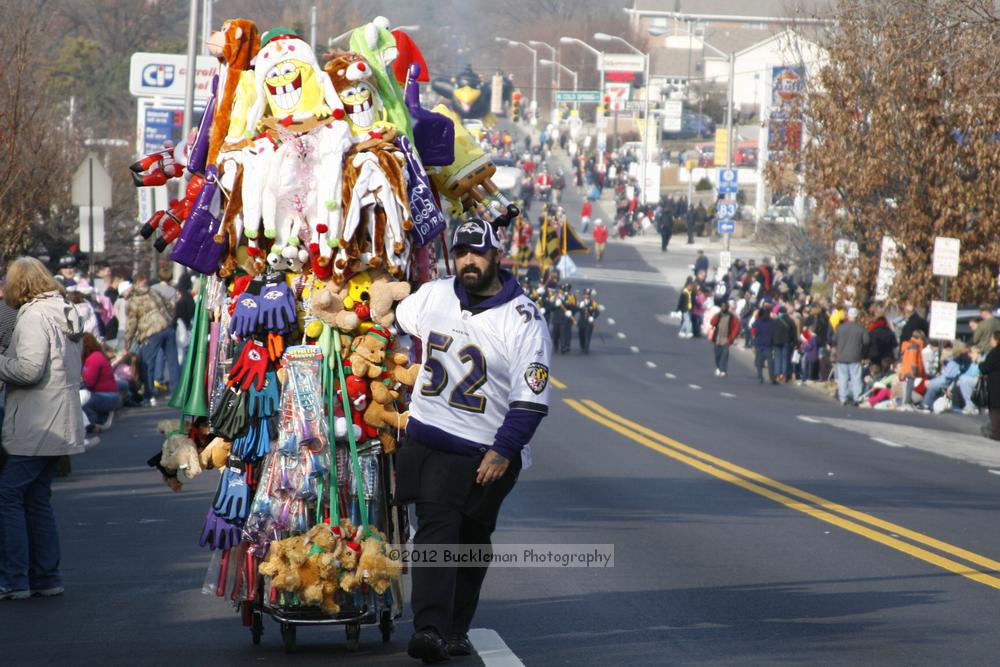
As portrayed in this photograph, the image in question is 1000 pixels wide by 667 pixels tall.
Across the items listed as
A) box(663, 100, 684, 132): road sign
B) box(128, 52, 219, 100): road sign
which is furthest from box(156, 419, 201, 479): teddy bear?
box(663, 100, 684, 132): road sign

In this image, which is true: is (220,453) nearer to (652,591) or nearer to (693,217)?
(652,591)

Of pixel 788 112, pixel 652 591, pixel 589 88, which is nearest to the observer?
pixel 652 591

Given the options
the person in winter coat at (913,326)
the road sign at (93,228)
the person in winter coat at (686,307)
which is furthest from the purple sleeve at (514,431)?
the person in winter coat at (686,307)

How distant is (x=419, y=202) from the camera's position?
852 centimetres

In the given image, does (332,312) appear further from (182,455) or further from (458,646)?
(458,646)

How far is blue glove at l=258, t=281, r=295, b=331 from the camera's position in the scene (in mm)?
8086

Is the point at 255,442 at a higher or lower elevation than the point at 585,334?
higher

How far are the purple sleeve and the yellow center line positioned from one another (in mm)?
4117

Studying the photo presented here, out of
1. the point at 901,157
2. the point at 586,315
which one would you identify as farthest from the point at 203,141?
the point at 586,315

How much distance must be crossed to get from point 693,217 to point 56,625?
6751 cm

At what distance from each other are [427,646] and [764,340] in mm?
28172

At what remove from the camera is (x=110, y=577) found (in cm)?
1082

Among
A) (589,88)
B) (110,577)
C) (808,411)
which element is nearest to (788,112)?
(808,411)

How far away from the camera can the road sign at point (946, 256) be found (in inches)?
1192
